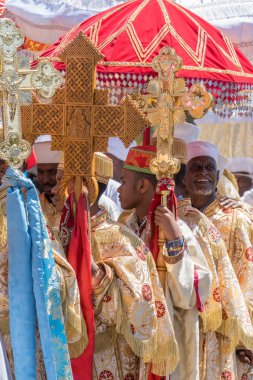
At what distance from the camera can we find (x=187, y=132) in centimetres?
730

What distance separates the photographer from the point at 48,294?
468cm

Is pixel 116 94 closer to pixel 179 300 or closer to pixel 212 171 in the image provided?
pixel 212 171

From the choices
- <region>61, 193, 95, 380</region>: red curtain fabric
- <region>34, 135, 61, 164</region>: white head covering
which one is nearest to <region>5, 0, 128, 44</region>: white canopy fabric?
<region>34, 135, 61, 164</region>: white head covering

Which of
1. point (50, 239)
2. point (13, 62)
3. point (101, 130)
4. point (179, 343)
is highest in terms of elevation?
point (13, 62)

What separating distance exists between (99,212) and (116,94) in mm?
1299

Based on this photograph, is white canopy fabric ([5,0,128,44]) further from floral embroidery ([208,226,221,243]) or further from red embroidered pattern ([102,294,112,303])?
red embroidered pattern ([102,294,112,303])

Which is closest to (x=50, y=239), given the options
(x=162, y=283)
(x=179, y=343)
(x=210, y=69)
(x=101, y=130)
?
(x=101, y=130)

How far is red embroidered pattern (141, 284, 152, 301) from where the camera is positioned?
17.3ft

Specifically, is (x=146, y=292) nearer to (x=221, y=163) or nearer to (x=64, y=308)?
(x=64, y=308)

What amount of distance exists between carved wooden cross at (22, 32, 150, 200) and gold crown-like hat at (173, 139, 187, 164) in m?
1.08

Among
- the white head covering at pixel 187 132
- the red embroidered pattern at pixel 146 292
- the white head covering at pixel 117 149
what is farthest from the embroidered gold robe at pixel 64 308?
the white head covering at pixel 117 149

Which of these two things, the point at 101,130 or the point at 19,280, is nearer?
the point at 19,280

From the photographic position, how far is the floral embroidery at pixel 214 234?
20.9ft

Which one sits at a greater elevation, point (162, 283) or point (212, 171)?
point (212, 171)
